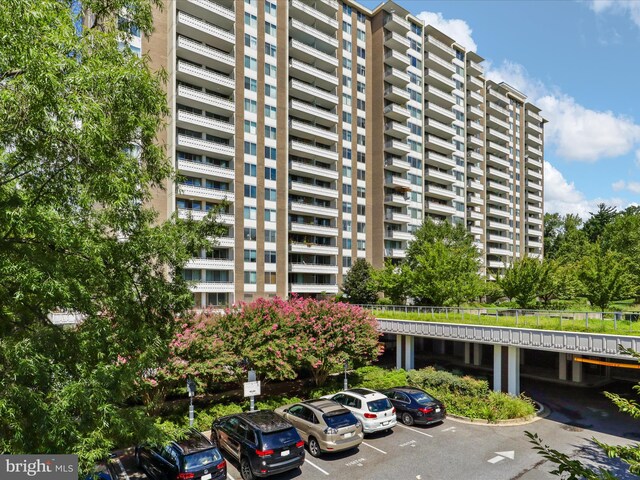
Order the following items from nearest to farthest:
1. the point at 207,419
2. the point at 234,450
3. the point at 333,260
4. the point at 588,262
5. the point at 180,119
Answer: the point at 234,450 < the point at 207,419 < the point at 588,262 < the point at 180,119 < the point at 333,260

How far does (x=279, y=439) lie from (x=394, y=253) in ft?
137

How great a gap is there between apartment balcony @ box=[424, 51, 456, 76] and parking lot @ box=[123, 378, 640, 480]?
53.4 m

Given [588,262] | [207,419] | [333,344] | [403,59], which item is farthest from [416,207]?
[207,419]

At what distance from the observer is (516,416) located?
20.6 metres

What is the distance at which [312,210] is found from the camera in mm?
46812

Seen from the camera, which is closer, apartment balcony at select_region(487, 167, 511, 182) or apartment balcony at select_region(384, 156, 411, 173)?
apartment balcony at select_region(384, 156, 411, 173)

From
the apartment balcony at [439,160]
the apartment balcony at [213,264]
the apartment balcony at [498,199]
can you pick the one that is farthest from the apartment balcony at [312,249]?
the apartment balcony at [498,199]

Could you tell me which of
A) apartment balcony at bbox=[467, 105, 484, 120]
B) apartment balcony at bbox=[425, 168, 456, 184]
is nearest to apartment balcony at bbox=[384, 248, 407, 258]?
apartment balcony at bbox=[425, 168, 456, 184]

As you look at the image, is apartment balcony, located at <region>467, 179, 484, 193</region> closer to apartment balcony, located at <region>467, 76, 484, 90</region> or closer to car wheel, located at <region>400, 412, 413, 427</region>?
apartment balcony, located at <region>467, 76, 484, 90</region>

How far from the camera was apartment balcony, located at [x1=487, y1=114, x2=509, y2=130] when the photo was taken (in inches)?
2982

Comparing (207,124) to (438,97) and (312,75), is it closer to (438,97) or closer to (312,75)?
(312,75)

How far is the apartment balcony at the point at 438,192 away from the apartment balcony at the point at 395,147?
24.0 ft

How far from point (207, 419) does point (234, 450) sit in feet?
17.0

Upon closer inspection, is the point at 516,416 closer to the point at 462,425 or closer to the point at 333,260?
the point at 462,425
